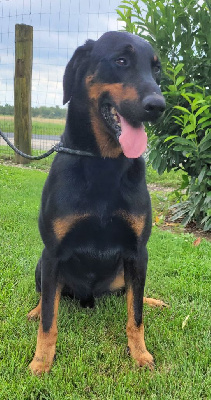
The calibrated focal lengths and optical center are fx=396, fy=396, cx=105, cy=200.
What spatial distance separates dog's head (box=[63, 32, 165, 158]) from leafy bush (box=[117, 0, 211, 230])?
6.87 ft

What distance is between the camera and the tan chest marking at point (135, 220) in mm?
2146

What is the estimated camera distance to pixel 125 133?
6.79 ft

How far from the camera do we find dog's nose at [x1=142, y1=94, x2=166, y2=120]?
190cm

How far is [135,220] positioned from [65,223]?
1.24 ft

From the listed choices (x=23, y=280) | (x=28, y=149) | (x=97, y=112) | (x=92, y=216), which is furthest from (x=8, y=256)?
(x=28, y=149)

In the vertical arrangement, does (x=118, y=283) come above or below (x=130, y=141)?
below

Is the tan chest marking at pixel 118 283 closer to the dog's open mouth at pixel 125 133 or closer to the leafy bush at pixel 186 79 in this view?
the dog's open mouth at pixel 125 133

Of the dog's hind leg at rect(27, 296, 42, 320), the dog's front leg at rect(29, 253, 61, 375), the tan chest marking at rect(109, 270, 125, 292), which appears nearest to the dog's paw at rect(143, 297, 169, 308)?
the tan chest marking at rect(109, 270, 125, 292)

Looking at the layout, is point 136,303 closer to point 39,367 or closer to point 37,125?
point 39,367

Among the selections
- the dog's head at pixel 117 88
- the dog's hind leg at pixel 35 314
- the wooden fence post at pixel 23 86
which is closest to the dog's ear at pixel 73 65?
the dog's head at pixel 117 88

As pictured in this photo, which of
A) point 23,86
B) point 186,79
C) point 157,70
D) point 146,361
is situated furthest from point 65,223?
point 23,86

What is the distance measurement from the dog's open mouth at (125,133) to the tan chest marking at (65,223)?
1.38 feet

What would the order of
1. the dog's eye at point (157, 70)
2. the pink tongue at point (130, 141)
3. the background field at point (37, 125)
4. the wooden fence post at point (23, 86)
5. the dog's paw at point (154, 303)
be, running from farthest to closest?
the background field at point (37, 125) → the wooden fence post at point (23, 86) → the dog's paw at point (154, 303) → the dog's eye at point (157, 70) → the pink tongue at point (130, 141)

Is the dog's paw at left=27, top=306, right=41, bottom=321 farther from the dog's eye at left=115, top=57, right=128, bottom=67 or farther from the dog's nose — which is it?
the dog's eye at left=115, top=57, right=128, bottom=67
